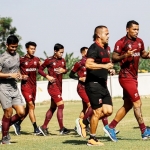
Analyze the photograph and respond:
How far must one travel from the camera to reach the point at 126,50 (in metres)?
12.8

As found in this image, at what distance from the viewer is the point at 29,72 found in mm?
16562

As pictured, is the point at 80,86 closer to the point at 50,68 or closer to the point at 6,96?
the point at 50,68

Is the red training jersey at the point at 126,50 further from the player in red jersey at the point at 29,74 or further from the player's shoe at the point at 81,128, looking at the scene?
the player in red jersey at the point at 29,74

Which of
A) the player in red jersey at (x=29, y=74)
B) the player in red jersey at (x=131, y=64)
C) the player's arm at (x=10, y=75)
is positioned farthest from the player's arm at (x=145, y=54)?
the player in red jersey at (x=29, y=74)

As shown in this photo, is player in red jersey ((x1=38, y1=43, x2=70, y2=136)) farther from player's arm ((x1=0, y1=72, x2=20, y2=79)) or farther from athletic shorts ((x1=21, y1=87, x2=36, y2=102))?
player's arm ((x1=0, y1=72, x2=20, y2=79))

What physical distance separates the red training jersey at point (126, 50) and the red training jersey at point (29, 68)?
13.9ft

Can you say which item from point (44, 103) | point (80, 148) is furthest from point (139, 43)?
point (44, 103)

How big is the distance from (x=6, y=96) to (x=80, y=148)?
98.4 inches

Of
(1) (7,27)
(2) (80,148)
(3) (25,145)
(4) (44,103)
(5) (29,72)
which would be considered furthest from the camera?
(1) (7,27)

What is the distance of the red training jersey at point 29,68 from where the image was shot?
1650 cm

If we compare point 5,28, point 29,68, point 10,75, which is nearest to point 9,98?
point 10,75

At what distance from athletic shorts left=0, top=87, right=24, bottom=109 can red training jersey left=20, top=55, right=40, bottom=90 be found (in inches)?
130

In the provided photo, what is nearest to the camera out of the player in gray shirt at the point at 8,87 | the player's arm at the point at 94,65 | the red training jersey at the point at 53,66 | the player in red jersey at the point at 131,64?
the player's arm at the point at 94,65

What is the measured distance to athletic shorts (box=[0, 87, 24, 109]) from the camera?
13.0 meters
